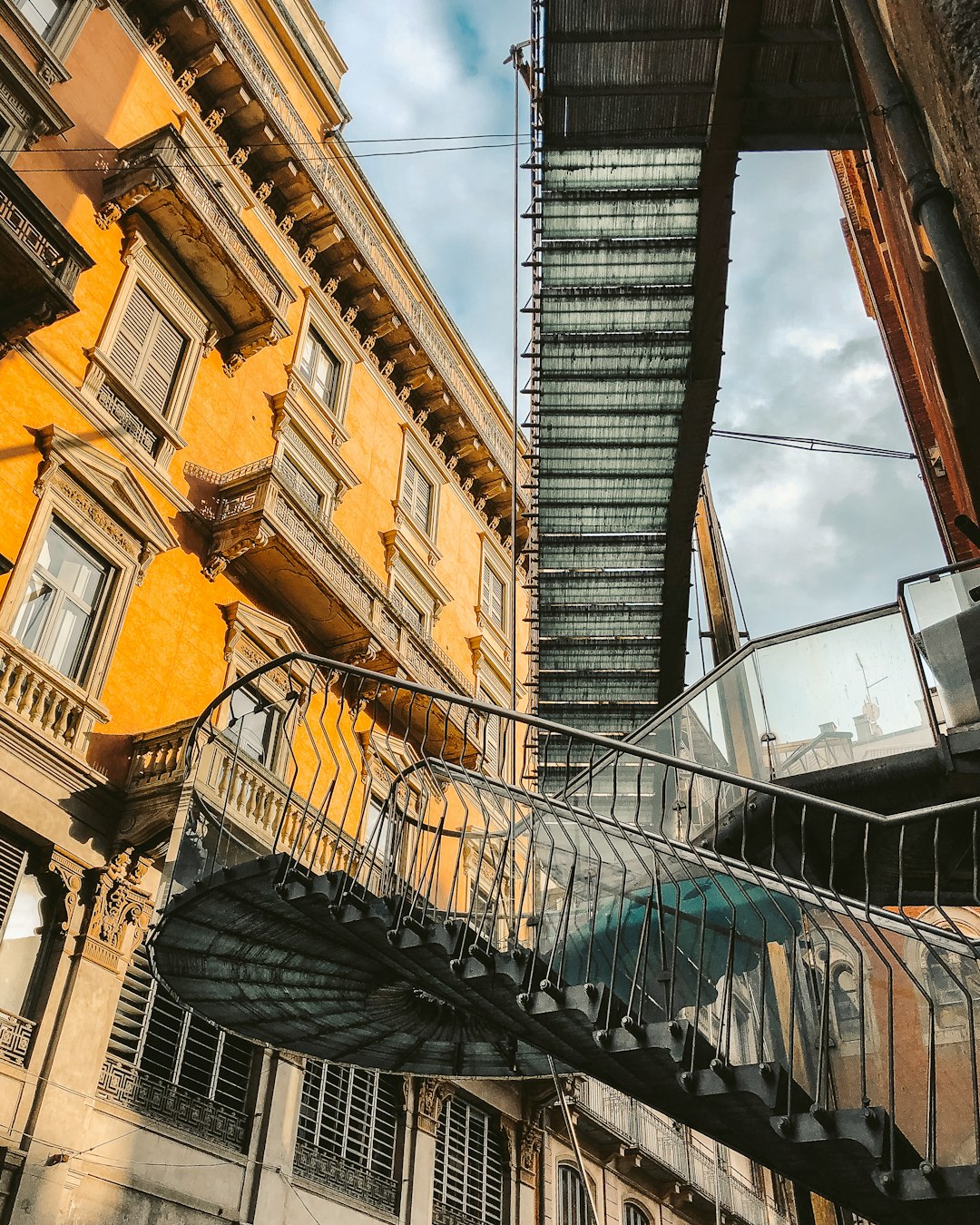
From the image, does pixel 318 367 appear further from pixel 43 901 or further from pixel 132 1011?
pixel 132 1011

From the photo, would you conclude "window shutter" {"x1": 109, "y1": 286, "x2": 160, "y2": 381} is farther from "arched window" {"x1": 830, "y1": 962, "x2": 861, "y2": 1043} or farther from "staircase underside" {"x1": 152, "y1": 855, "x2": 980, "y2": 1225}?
"arched window" {"x1": 830, "y1": 962, "x2": 861, "y2": 1043}

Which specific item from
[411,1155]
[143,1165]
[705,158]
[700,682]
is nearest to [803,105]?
[705,158]

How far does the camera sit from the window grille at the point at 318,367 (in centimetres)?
2048

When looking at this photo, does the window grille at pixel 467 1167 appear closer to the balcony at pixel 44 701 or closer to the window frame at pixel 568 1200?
the window frame at pixel 568 1200

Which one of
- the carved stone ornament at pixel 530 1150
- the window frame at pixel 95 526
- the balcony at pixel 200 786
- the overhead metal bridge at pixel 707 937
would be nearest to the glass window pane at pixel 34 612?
the window frame at pixel 95 526

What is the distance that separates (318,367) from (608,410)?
11.4m

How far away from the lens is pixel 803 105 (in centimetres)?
913

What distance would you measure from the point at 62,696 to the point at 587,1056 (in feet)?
27.5

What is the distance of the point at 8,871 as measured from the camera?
10961 mm

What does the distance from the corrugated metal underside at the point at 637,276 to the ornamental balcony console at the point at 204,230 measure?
7.80m

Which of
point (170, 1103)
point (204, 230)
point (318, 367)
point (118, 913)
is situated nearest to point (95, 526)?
point (118, 913)

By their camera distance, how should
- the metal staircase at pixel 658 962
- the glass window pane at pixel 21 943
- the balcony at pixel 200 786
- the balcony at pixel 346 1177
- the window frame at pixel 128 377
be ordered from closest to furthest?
the metal staircase at pixel 658 962, the glass window pane at pixel 21 943, the balcony at pixel 200 786, the balcony at pixel 346 1177, the window frame at pixel 128 377

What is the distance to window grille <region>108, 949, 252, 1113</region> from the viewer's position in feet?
38.0

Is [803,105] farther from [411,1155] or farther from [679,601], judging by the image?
[411,1155]
